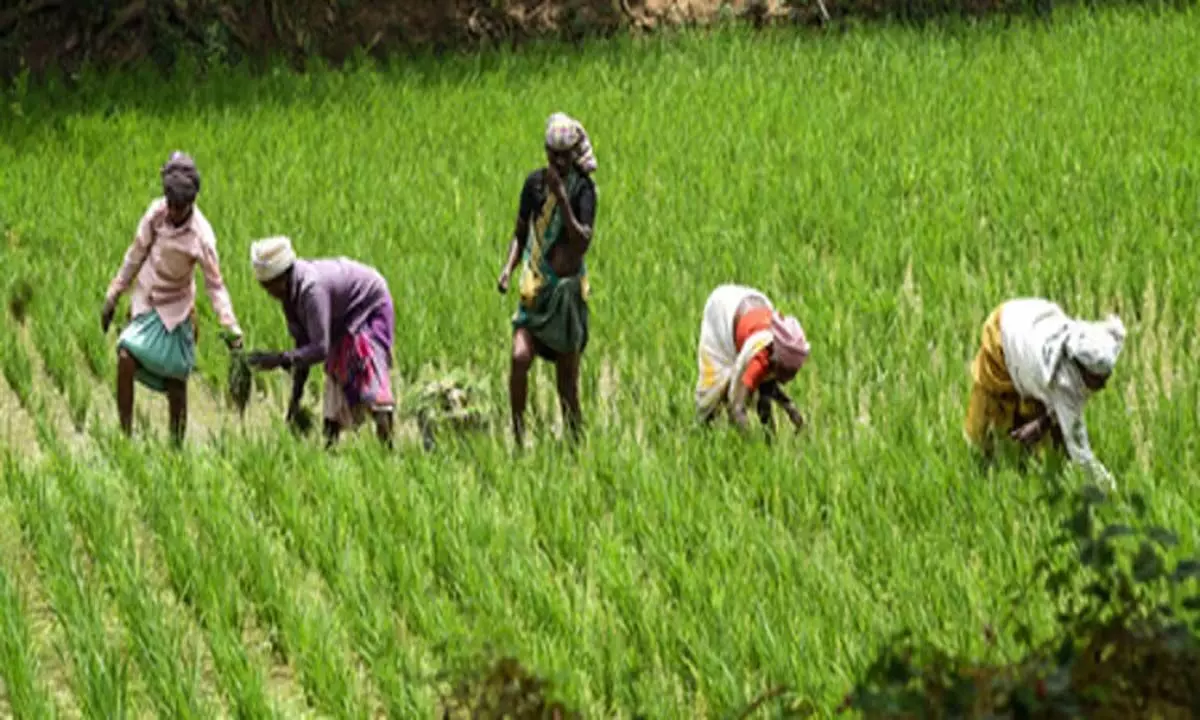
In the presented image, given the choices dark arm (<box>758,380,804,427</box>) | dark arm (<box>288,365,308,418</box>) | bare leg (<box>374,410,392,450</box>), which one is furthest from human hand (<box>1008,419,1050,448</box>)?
dark arm (<box>288,365,308,418</box>)

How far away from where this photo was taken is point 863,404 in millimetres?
6371

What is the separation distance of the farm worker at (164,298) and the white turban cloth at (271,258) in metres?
0.48

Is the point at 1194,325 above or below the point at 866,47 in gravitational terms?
below

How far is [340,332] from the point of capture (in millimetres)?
5824

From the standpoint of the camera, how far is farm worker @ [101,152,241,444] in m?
5.98

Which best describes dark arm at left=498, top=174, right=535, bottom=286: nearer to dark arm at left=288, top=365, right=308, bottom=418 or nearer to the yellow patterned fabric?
dark arm at left=288, top=365, right=308, bottom=418

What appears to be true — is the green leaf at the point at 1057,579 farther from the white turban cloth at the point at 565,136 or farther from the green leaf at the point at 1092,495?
the white turban cloth at the point at 565,136

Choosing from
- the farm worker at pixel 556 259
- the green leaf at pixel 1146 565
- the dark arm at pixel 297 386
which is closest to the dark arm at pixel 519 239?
the farm worker at pixel 556 259

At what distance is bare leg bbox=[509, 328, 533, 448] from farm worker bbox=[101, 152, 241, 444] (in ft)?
3.11

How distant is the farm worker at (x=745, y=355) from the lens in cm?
531

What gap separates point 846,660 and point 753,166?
584 cm

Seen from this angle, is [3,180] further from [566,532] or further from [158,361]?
[566,532]

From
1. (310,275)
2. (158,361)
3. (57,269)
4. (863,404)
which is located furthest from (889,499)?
(57,269)

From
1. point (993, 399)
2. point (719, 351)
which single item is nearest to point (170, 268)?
point (719, 351)
